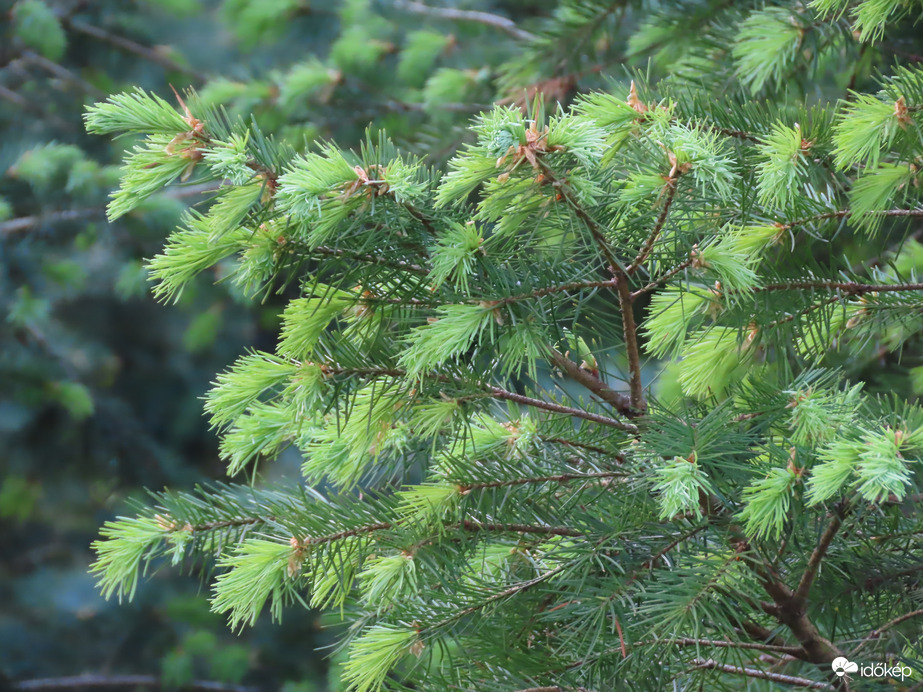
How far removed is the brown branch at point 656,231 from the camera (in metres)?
0.66

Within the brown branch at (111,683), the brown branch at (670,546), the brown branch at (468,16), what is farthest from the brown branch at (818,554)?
the brown branch at (111,683)

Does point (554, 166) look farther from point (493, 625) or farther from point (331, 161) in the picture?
point (493, 625)

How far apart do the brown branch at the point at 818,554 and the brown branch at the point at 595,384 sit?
0.20 meters

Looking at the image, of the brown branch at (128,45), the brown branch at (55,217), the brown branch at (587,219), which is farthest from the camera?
the brown branch at (128,45)

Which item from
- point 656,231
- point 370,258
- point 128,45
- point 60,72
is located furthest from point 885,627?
point 60,72

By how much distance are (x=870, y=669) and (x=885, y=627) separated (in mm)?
44

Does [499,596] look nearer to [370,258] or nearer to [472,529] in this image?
[472,529]

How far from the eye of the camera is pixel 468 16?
2.46m

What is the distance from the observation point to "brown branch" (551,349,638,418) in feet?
2.58

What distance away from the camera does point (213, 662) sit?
310cm

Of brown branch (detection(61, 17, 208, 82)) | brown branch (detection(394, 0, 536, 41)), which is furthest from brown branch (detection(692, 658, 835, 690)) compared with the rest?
brown branch (detection(61, 17, 208, 82))

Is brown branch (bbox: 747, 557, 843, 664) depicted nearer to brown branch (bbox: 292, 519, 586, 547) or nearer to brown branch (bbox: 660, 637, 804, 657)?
brown branch (bbox: 660, 637, 804, 657)

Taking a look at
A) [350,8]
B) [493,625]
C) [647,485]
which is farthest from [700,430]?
[350,8]

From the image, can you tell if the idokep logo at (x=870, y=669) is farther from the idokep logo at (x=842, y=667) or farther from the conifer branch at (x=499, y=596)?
the conifer branch at (x=499, y=596)
